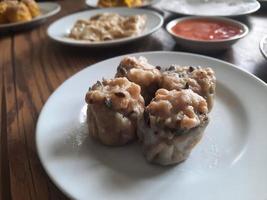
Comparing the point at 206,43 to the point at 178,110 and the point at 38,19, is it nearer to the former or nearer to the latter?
the point at 178,110

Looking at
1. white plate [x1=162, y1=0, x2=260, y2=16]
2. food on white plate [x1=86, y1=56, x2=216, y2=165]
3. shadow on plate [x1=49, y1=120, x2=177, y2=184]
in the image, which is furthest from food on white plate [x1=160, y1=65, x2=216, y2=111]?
white plate [x1=162, y1=0, x2=260, y2=16]

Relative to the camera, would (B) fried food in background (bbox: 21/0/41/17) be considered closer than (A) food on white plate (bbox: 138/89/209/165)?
No

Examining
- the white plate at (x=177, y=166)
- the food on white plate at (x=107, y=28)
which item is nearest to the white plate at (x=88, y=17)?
the food on white plate at (x=107, y=28)

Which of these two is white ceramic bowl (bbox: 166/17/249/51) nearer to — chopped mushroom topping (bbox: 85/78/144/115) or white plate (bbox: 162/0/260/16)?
white plate (bbox: 162/0/260/16)

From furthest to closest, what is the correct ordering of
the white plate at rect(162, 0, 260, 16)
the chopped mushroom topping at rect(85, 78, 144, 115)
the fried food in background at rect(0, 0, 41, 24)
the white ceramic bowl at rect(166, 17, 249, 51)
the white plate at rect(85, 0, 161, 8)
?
the white plate at rect(85, 0, 161, 8) → the fried food in background at rect(0, 0, 41, 24) → the white plate at rect(162, 0, 260, 16) → the white ceramic bowl at rect(166, 17, 249, 51) → the chopped mushroom topping at rect(85, 78, 144, 115)

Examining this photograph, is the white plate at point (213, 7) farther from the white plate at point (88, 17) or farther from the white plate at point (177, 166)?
the white plate at point (177, 166)

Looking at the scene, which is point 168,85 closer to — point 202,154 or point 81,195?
point 202,154

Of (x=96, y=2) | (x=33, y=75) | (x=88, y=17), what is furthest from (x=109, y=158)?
(x=96, y=2)
